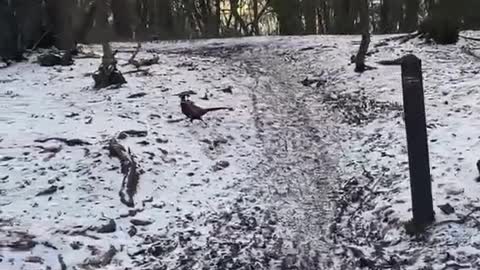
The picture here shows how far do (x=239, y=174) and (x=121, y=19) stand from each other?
76.8ft

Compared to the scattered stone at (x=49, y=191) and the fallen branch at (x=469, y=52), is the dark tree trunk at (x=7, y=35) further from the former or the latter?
the fallen branch at (x=469, y=52)

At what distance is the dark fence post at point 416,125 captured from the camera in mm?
6496

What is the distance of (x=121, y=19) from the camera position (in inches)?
1229

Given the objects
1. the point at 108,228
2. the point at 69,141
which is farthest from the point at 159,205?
the point at 69,141

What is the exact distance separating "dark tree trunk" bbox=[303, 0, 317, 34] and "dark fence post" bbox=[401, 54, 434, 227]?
2720 centimetres

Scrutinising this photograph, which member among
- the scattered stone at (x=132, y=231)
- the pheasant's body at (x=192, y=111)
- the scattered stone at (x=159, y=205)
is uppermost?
the pheasant's body at (x=192, y=111)

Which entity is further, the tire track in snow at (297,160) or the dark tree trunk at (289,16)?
the dark tree trunk at (289,16)

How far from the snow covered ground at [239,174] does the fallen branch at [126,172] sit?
83 mm

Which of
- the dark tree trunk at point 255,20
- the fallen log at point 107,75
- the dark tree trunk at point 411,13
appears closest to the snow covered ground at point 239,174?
the fallen log at point 107,75

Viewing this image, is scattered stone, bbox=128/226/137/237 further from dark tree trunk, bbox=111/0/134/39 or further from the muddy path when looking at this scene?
dark tree trunk, bbox=111/0/134/39

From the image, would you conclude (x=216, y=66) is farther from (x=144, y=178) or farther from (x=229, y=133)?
(x=144, y=178)

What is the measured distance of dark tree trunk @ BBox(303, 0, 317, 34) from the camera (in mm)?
33562

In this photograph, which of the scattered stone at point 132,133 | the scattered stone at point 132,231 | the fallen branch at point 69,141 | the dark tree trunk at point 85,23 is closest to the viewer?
the scattered stone at point 132,231

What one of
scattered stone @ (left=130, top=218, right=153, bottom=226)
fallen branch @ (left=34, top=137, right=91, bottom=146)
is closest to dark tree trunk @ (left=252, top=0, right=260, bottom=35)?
fallen branch @ (left=34, top=137, right=91, bottom=146)
